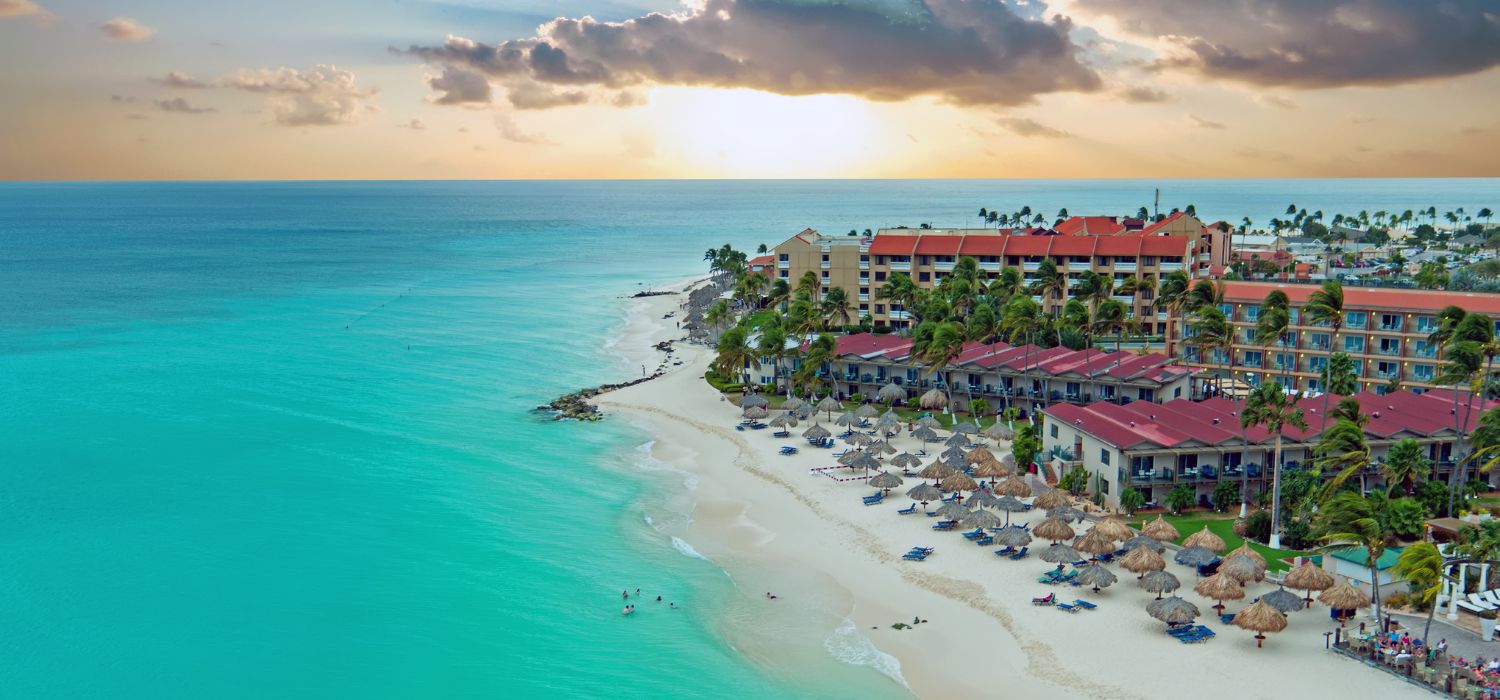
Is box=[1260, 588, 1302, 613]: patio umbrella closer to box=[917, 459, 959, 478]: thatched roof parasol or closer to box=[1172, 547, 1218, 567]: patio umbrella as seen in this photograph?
box=[1172, 547, 1218, 567]: patio umbrella

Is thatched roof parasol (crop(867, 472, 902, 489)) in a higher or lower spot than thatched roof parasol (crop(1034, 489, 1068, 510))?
lower

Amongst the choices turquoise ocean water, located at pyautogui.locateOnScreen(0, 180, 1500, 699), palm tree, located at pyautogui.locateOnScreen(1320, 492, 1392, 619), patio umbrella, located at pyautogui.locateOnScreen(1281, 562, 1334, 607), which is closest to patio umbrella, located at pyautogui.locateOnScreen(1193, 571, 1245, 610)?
patio umbrella, located at pyautogui.locateOnScreen(1281, 562, 1334, 607)

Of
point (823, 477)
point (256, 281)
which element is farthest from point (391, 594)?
point (256, 281)

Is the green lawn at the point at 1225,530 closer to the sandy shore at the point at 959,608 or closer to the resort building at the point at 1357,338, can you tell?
the sandy shore at the point at 959,608

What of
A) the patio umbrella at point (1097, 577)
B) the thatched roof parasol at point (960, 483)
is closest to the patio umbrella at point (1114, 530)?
the patio umbrella at point (1097, 577)

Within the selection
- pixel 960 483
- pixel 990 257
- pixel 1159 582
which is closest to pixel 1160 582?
pixel 1159 582

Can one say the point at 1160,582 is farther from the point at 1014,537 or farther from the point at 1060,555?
the point at 1014,537
